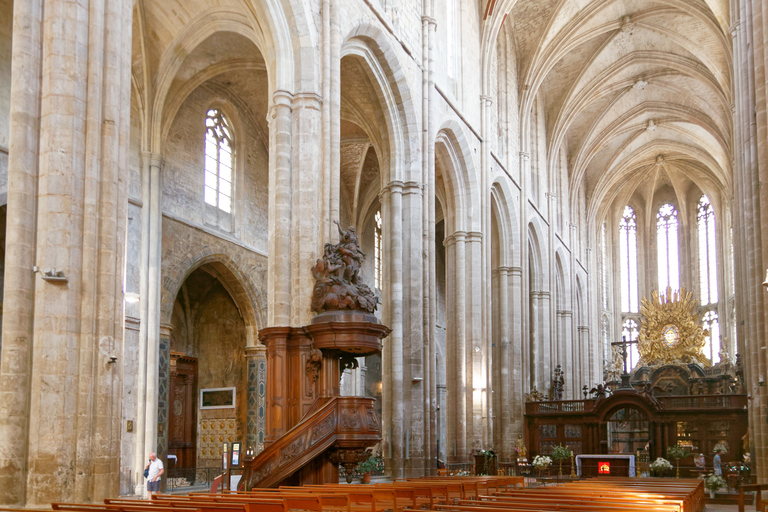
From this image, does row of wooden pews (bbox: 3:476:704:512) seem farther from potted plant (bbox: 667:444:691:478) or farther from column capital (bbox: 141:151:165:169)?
potted plant (bbox: 667:444:691:478)

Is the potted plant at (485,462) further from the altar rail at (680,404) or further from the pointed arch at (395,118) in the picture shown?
the pointed arch at (395,118)

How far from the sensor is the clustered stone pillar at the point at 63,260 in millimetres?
10117

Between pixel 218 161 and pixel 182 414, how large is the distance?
25.3 feet

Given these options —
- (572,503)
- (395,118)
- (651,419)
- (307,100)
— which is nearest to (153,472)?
(307,100)

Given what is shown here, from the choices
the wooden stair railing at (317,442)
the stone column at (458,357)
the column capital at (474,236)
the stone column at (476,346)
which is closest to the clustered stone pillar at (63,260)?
the wooden stair railing at (317,442)

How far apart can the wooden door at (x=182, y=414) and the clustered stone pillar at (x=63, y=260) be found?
14.7 meters

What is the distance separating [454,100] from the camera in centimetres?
2508

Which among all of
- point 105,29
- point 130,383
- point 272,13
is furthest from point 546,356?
point 105,29

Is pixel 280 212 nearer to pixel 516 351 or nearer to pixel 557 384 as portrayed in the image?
pixel 516 351

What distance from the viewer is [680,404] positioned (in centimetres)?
2836

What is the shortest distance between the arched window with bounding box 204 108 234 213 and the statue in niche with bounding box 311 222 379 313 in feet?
31.7

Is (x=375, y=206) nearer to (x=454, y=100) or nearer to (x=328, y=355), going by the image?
(x=454, y=100)

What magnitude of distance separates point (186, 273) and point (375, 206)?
473 inches

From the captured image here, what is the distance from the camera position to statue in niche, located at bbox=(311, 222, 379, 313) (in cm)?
1498
